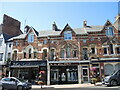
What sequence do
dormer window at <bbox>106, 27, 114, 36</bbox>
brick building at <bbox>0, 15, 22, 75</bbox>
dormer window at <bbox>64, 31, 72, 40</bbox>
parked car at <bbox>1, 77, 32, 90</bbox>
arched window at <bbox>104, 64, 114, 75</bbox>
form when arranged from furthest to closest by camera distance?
brick building at <bbox>0, 15, 22, 75</bbox>
dormer window at <bbox>64, 31, 72, 40</bbox>
dormer window at <bbox>106, 27, 114, 36</bbox>
arched window at <bbox>104, 64, 114, 75</bbox>
parked car at <bbox>1, 77, 32, 90</bbox>

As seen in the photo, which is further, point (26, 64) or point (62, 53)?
point (62, 53)

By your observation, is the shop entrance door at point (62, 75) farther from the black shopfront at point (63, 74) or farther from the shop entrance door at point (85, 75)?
the shop entrance door at point (85, 75)

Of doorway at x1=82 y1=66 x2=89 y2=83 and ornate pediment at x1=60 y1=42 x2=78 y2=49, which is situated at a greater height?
ornate pediment at x1=60 y1=42 x2=78 y2=49

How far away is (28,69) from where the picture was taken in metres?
21.7

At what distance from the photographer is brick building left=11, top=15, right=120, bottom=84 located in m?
20.1

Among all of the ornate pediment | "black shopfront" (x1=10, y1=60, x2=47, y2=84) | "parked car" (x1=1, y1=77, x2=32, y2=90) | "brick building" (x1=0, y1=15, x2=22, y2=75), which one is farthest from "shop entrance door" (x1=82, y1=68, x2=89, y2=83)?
"brick building" (x1=0, y1=15, x2=22, y2=75)

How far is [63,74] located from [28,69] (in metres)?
6.14

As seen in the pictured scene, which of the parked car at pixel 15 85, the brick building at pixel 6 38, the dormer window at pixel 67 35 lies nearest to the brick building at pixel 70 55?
the dormer window at pixel 67 35

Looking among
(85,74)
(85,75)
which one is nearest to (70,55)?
(85,74)

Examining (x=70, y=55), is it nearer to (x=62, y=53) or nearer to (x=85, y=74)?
(x=62, y=53)

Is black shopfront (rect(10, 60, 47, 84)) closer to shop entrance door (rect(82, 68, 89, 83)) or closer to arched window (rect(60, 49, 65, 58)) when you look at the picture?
arched window (rect(60, 49, 65, 58))

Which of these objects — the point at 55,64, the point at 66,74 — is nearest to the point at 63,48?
the point at 55,64

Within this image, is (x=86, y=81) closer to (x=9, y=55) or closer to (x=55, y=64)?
(x=55, y=64)

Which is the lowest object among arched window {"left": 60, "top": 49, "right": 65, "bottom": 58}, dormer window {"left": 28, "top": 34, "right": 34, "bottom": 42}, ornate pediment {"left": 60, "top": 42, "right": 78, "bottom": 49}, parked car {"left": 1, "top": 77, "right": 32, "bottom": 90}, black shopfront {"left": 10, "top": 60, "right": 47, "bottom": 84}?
parked car {"left": 1, "top": 77, "right": 32, "bottom": 90}
